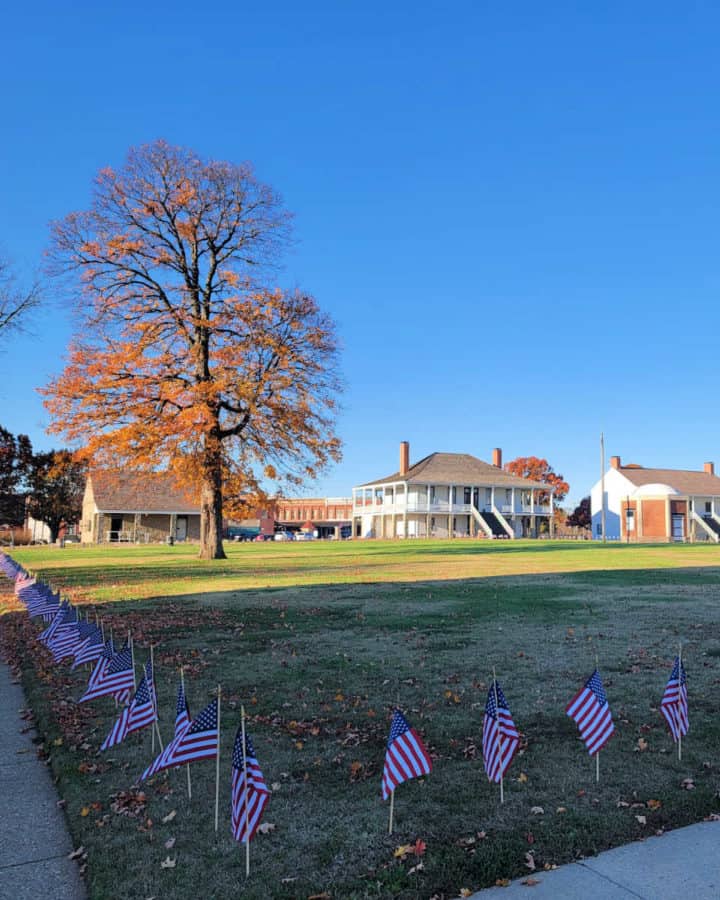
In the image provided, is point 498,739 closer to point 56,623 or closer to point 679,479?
point 56,623

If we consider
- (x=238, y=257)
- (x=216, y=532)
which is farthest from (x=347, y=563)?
(x=238, y=257)

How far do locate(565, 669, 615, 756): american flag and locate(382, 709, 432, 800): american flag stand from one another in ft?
5.02

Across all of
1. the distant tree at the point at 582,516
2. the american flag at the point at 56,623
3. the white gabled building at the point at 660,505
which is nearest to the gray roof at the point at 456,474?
the white gabled building at the point at 660,505

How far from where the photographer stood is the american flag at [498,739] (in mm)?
5395

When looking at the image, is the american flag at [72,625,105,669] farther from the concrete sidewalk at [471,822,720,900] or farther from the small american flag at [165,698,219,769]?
the concrete sidewalk at [471,822,720,900]

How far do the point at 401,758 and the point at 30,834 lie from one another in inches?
109

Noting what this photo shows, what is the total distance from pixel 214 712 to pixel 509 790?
7.83ft

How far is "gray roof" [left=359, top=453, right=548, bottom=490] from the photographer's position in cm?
7031

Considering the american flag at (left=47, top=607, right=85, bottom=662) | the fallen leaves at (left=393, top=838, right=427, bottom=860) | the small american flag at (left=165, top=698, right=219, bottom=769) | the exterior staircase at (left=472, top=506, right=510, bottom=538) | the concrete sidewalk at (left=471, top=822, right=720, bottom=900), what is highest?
the exterior staircase at (left=472, top=506, right=510, bottom=538)

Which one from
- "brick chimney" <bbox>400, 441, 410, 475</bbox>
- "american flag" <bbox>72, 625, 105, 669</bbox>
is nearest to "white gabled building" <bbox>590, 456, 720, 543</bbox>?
"brick chimney" <bbox>400, 441, 410, 475</bbox>

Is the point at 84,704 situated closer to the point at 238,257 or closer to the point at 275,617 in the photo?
the point at 275,617

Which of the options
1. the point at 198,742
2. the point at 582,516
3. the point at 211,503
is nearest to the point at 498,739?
the point at 198,742

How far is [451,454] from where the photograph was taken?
76125 millimetres

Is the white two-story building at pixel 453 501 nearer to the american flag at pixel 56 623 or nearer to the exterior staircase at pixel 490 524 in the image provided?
the exterior staircase at pixel 490 524
